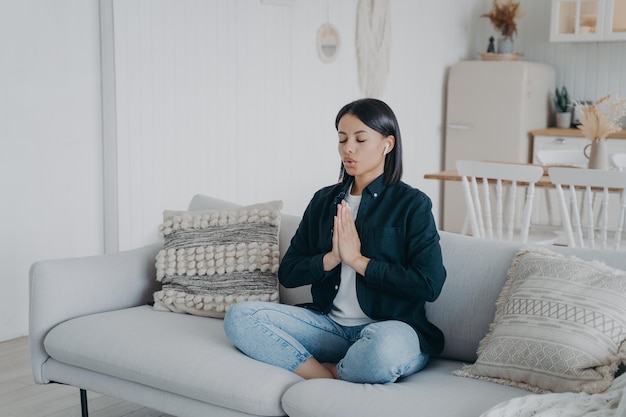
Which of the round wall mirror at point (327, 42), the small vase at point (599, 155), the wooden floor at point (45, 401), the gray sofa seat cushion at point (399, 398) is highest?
the round wall mirror at point (327, 42)

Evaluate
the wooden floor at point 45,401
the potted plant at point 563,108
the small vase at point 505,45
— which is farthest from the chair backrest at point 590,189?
the small vase at point 505,45

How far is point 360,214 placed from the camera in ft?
8.07

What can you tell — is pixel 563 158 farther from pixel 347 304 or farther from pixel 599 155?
pixel 347 304

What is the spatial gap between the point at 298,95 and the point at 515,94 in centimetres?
195

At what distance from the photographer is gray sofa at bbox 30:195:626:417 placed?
205 cm

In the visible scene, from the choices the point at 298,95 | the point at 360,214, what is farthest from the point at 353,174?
the point at 298,95

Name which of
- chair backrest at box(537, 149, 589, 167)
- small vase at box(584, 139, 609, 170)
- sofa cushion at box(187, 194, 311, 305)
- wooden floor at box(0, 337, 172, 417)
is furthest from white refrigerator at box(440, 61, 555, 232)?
wooden floor at box(0, 337, 172, 417)

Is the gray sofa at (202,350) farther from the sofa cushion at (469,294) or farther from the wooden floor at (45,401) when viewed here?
the wooden floor at (45,401)

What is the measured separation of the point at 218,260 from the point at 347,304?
58 centimetres

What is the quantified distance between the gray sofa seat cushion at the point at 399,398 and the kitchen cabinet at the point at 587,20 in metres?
4.69

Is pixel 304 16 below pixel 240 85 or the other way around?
the other way around

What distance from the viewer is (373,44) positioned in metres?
5.75

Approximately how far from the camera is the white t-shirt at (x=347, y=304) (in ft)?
7.94

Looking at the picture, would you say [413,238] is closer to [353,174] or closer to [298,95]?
[353,174]
